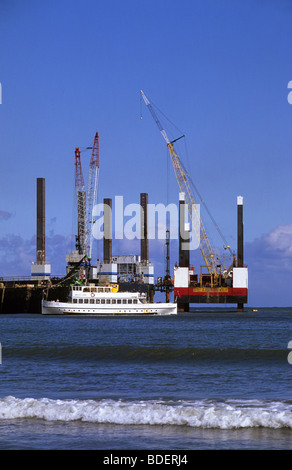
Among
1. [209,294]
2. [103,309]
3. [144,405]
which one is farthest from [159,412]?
[209,294]

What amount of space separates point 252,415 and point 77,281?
133 m

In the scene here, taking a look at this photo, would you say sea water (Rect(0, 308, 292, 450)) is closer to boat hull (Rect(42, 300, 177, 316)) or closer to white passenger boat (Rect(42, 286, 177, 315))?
boat hull (Rect(42, 300, 177, 316))

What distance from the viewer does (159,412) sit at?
747 inches

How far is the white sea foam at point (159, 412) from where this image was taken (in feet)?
58.7

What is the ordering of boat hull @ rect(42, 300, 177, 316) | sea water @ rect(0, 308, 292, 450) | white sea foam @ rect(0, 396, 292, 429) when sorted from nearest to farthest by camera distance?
sea water @ rect(0, 308, 292, 450) < white sea foam @ rect(0, 396, 292, 429) < boat hull @ rect(42, 300, 177, 316)

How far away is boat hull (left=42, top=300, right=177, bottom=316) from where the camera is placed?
118 m

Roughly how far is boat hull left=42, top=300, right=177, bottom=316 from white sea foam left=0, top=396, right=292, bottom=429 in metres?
97.7

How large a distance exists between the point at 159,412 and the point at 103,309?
99.6 meters

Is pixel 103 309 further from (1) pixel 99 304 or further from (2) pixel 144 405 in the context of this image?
(2) pixel 144 405

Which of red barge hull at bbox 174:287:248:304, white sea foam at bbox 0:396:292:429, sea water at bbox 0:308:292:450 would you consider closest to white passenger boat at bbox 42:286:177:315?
red barge hull at bbox 174:287:248:304

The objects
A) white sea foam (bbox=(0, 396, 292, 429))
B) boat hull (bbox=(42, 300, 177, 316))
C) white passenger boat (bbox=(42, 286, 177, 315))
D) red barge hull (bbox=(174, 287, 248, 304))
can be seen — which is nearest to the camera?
white sea foam (bbox=(0, 396, 292, 429))

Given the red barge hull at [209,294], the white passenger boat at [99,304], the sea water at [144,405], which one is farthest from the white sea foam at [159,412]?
the red barge hull at [209,294]

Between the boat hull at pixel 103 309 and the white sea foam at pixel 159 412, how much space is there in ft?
320
